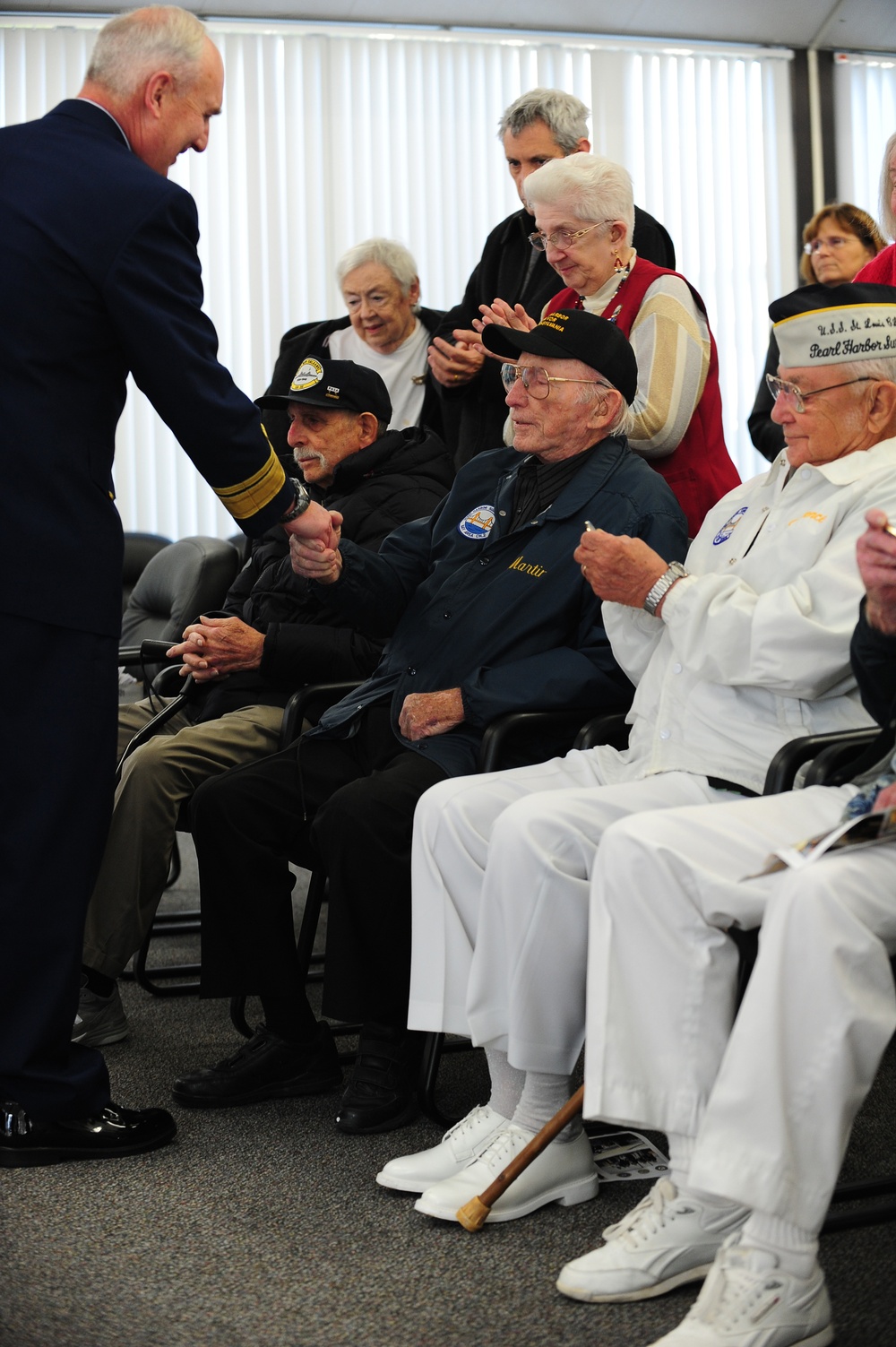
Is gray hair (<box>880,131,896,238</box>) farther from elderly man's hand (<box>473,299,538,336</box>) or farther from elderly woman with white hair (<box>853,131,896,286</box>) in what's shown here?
elderly man's hand (<box>473,299,538,336</box>)

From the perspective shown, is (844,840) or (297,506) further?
(297,506)

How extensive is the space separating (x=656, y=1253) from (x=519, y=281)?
260 centimetres

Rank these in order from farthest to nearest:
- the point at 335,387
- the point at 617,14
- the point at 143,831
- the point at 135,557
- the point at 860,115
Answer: the point at 860,115 < the point at 617,14 < the point at 135,557 < the point at 335,387 < the point at 143,831

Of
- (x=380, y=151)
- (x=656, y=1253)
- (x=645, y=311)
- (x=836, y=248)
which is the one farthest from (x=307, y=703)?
(x=380, y=151)

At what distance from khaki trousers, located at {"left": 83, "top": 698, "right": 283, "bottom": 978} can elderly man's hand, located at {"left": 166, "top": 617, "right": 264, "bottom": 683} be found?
0.52ft

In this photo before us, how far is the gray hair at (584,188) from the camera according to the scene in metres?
2.75

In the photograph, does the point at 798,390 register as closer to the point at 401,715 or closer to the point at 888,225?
the point at 401,715

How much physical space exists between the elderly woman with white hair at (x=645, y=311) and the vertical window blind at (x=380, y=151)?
12.4 feet

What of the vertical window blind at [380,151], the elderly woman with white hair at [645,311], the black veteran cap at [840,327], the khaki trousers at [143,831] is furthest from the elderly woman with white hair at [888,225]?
the vertical window blind at [380,151]

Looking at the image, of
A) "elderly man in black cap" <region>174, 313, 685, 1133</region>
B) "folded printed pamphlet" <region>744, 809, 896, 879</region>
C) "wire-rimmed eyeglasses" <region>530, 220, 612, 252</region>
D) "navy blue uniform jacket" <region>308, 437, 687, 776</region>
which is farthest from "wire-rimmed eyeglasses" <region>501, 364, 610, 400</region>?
"folded printed pamphlet" <region>744, 809, 896, 879</region>

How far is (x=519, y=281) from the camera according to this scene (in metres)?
3.50

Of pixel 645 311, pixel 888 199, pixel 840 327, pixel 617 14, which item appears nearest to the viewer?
pixel 840 327

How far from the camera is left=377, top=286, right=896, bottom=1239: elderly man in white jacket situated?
1821 millimetres

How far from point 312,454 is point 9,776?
1.28 m
